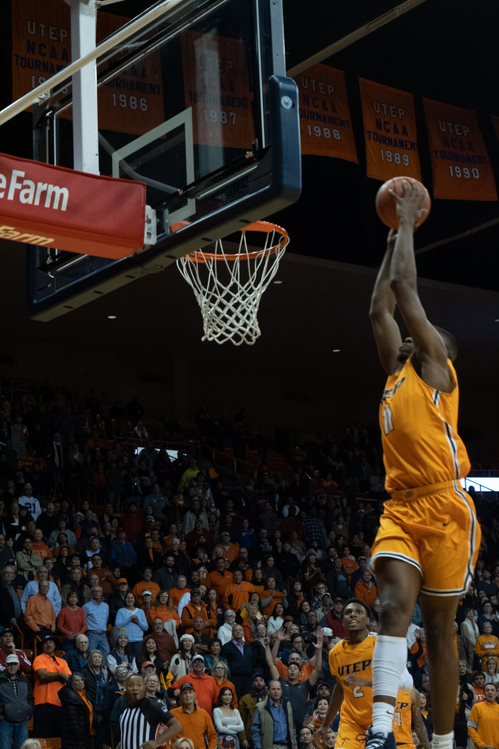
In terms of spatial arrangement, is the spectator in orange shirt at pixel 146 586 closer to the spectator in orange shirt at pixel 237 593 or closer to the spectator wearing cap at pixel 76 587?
the spectator wearing cap at pixel 76 587

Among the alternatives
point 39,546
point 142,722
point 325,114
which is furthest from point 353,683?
point 325,114

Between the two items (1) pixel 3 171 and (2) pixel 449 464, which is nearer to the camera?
(2) pixel 449 464

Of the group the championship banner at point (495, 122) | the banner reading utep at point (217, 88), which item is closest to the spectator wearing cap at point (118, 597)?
the banner reading utep at point (217, 88)

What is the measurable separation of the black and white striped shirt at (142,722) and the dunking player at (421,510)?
25.8 feet

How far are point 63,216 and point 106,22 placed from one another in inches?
324

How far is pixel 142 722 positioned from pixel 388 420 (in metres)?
8.26

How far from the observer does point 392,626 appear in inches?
180

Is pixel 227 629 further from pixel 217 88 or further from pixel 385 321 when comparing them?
pixel 385 321

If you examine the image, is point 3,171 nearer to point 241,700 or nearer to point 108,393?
point 241,700

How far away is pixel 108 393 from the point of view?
98.9 ft

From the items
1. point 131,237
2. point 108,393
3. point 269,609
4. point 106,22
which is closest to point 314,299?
point 108,393

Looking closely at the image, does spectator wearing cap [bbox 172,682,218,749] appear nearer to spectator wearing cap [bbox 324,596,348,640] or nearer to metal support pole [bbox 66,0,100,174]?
spectator wearing cap [bbox 324,596,348,640]

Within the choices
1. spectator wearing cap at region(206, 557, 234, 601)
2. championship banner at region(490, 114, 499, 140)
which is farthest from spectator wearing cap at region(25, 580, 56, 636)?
championship banner at region(490, 114, 499, 140)

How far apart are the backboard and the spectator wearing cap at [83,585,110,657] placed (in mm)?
7861
